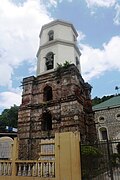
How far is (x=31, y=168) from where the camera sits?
7949mm

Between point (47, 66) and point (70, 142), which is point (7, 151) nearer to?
point (70, 142)

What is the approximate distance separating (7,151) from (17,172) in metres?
2.27

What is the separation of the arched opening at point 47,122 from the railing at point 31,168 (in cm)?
624

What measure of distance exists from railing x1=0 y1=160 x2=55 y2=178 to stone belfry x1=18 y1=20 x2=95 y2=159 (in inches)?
206

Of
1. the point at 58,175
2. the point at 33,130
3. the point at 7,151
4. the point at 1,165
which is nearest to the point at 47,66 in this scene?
the point at 33,130

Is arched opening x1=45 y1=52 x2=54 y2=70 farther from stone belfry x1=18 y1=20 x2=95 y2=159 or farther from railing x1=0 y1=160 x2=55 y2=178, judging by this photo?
railing x1=0 y1=160 x2=55 y2=178

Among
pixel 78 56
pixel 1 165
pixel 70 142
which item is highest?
pixel 78 56

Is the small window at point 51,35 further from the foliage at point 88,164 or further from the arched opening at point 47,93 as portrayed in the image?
the foliage at point 88,164

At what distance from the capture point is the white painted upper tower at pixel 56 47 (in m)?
16.3

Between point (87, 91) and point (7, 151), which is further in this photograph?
point (87, 91)

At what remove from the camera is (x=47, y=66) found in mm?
16781

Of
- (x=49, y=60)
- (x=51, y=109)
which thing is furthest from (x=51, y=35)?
(x=51, y=109)

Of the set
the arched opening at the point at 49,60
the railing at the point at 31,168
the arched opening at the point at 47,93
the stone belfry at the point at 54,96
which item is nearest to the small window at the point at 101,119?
the stone belfry at the point at 54,96

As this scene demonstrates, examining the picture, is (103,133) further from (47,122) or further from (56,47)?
(56,47)
